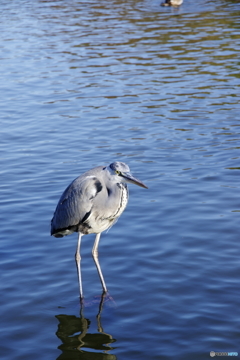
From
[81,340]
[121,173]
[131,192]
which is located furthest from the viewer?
[131,192]

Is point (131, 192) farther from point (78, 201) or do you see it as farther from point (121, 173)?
point (121, 173)

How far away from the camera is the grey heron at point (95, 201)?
616 centimetres

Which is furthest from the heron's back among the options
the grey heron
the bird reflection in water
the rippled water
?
the bird reflection in water

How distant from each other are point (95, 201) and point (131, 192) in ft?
10.2

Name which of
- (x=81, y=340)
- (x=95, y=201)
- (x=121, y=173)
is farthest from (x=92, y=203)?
(x=81, y=340)

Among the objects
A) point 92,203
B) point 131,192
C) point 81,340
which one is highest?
point 131,192

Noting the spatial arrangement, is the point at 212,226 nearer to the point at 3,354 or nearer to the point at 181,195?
the point at 181,195

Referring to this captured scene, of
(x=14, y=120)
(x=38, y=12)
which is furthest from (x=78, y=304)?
(x=38, y=12)

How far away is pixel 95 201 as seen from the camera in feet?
20.6

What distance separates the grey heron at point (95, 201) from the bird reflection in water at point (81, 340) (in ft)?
1.26

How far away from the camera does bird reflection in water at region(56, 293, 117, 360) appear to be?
5.45 m

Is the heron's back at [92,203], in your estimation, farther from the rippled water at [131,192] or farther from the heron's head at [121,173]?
the rippled water at [131,192]

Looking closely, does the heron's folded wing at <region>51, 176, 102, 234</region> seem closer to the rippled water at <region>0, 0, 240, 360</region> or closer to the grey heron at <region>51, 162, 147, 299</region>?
the grey heron at <region>51, 162, 147, 299</region>

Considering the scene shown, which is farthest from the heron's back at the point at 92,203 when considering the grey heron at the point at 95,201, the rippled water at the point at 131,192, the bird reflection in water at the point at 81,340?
the bird reflection in water at the point at 81,340
